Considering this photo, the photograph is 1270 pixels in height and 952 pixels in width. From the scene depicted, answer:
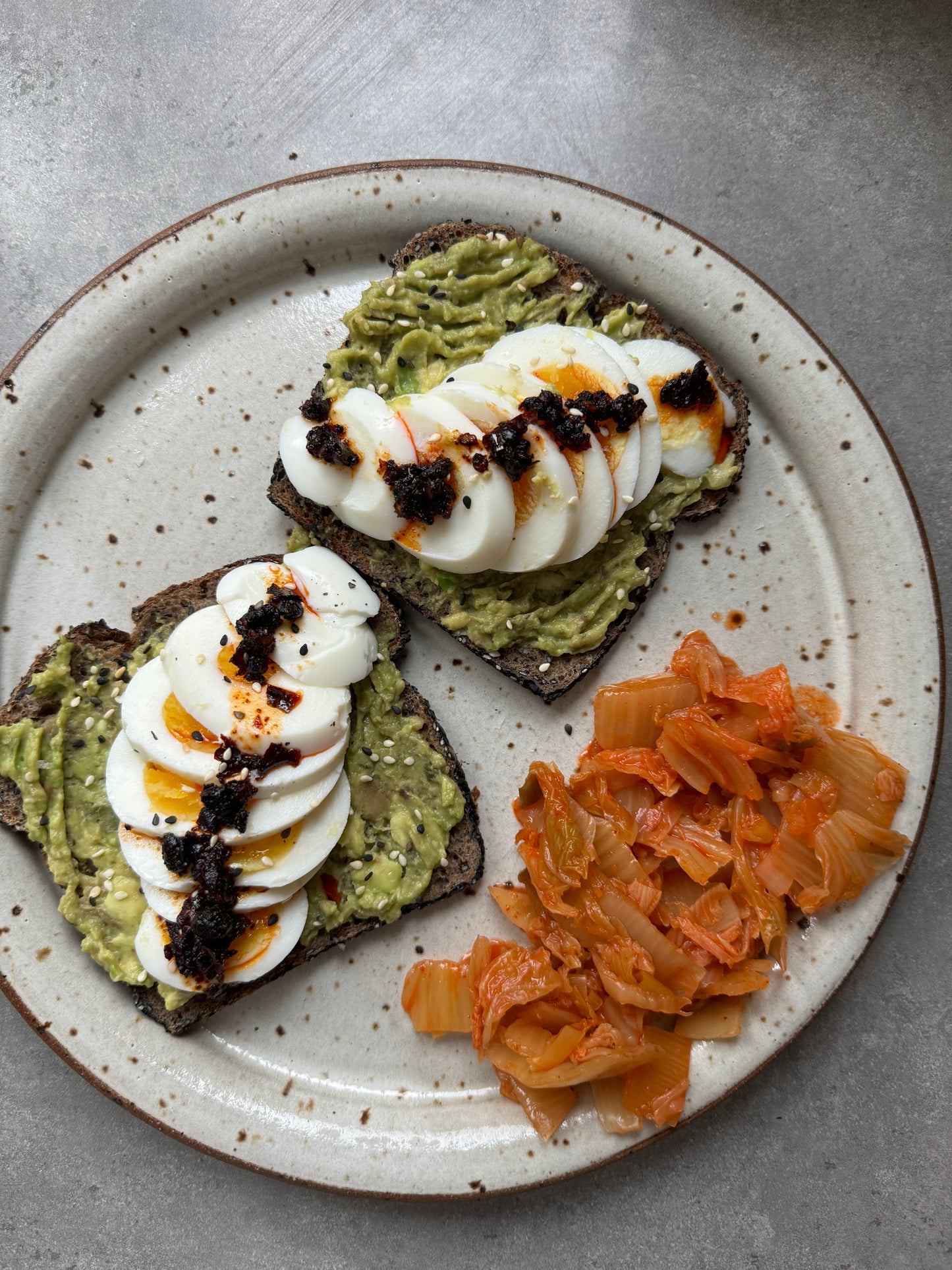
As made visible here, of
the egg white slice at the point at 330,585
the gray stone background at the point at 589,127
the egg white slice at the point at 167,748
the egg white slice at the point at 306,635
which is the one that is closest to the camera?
the egg white slice at the point at 167,748

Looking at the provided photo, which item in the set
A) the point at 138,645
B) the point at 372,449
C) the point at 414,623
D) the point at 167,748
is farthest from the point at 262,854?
the point at 372,449

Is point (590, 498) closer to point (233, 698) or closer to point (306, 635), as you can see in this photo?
point (306, 635)

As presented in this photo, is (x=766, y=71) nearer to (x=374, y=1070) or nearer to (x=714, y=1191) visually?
(x=374, y=1070)

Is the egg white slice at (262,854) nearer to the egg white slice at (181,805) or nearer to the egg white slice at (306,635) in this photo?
the egg white slice at (181,805)

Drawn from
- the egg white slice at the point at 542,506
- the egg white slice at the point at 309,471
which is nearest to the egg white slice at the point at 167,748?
the egg white slice at the point at 309,471

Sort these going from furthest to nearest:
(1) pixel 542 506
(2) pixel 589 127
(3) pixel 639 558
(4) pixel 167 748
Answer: (2) pixel 589 127, (3) pixel 639 558, (1) pixel 542 506, (4) pixel 167 748

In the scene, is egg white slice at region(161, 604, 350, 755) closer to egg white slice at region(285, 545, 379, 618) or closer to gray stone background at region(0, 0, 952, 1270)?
egg white slice at region(285, 545, 379, 618)

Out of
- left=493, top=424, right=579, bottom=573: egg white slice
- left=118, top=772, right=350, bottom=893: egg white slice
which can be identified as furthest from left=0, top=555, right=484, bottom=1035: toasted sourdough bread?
left=493, top=424, right=579, bottom=573: egg white slice
